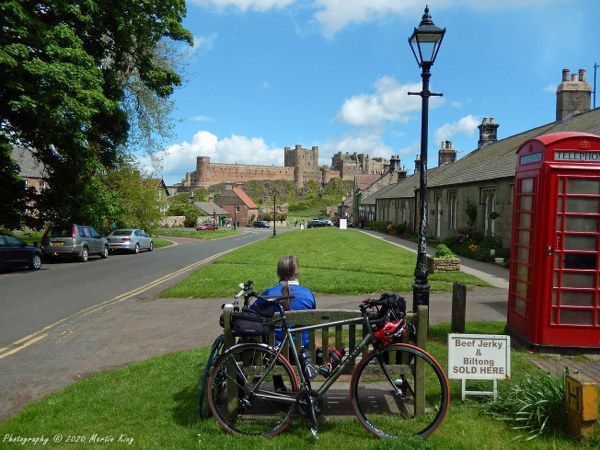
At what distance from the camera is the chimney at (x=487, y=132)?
37.1 metres

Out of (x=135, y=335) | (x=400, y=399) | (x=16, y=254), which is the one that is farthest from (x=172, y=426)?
(x=16, y=254)

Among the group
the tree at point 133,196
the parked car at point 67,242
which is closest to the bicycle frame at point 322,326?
the parked car at point 67,242

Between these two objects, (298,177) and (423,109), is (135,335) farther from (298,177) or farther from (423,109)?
(298,177)

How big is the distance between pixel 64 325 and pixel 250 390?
636cm

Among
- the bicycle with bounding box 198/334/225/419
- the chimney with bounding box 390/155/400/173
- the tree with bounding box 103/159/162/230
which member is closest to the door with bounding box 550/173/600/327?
the bicycle with bounding box 198/334/225/419

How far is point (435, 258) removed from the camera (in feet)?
55.0

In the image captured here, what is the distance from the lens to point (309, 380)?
4.37 m

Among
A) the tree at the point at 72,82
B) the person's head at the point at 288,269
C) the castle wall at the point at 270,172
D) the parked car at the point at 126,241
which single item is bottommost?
the parked car at the point at 126,241

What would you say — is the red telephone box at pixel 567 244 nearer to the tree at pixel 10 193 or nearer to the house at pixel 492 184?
the house at pixel 492 184

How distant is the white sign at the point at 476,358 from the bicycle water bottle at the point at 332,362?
1.21m

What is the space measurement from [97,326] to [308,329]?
623 cm

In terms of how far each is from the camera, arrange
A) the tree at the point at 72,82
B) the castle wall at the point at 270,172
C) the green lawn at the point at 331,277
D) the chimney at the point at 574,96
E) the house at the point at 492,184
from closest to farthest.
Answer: the green lawn at the point at 331,277
the tree at the point at 72,82
the house at the point at 492,184
the chimney at the point at 574,96
the castle wall at the point at 270,172

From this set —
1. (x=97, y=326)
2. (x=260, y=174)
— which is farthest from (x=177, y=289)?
(x=260, y=174)

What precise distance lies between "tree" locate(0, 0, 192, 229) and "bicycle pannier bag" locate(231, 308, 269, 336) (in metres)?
14.2
